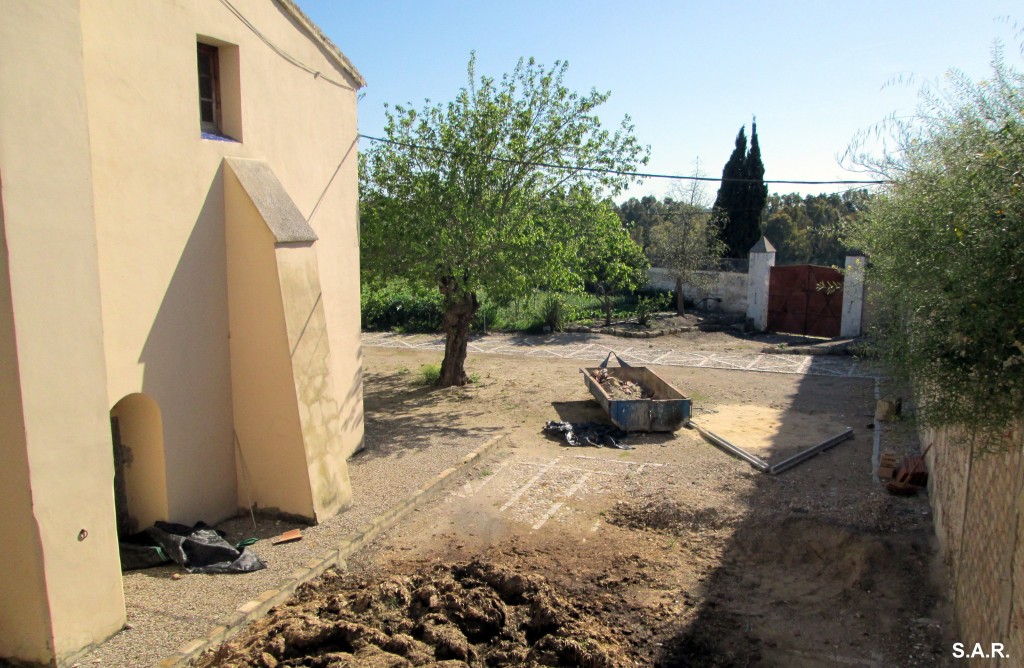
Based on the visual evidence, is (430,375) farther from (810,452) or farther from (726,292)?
(726,292)

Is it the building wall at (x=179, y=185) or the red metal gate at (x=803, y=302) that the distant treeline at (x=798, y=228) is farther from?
the building wall at (x=179, y=185)

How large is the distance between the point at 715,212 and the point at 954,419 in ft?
91.4

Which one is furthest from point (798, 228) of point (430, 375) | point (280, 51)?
point (280, 51)

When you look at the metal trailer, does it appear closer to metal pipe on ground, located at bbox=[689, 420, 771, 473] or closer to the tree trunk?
metal pipe on ground, located at bbox=[689, 420, 771, 473]

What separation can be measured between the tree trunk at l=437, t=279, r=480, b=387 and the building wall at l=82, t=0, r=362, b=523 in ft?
17.4

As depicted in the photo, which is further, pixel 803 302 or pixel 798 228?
pixel 798 228

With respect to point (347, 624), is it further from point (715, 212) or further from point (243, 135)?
point (715, 212)

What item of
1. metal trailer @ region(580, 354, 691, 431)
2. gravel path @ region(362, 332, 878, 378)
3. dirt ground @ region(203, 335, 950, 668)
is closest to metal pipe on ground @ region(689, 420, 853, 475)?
dirt ground @ region(203, 335, 950, 668)

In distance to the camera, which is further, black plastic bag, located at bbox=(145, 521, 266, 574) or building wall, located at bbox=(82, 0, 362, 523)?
black plastic bag, located at bbox=(145, 521, 266, 574)

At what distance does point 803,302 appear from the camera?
944 inches

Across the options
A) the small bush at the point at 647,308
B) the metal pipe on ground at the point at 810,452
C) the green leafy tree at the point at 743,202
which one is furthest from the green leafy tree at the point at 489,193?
the green leafy tree at the point at 743,202

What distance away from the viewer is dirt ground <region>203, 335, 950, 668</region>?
5.68 metres
